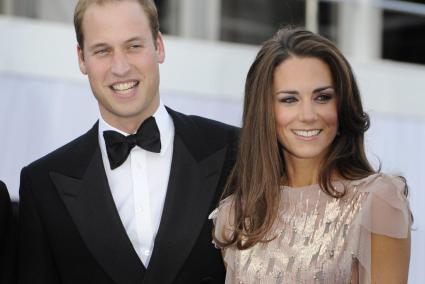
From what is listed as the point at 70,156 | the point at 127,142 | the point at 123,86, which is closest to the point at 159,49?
the point at 123,86

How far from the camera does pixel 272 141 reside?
3.35 metres

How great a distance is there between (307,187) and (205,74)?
3.79 meters

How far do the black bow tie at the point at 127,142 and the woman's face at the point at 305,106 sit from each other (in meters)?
0.50

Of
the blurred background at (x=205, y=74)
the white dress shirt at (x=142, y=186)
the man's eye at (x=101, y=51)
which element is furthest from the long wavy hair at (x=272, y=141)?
the blurred background at (x=205, y=74)

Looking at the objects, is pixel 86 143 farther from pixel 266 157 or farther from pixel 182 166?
pixel 266 157

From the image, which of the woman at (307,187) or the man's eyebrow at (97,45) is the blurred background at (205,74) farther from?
the man's eyebrow at (97,45)

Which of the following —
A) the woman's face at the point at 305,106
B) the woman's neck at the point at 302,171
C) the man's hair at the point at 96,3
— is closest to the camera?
the woman's face at the point at 305,106

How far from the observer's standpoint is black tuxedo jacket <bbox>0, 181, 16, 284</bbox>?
11.8 feet

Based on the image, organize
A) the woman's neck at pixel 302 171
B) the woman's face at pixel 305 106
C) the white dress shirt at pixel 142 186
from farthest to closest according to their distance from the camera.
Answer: the white dress shirt at pixel 142 186 → the woman's neck at pixel 302 171 → the woman's face at pixel 305 106

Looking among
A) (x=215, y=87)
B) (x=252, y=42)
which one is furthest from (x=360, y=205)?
(x=252, y=42)

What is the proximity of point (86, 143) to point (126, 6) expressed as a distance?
504mm

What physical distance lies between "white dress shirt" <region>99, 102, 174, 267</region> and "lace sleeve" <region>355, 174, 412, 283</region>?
0.75 meters

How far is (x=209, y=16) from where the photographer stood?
323 inches

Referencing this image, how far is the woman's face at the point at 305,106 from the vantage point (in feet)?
10.7
